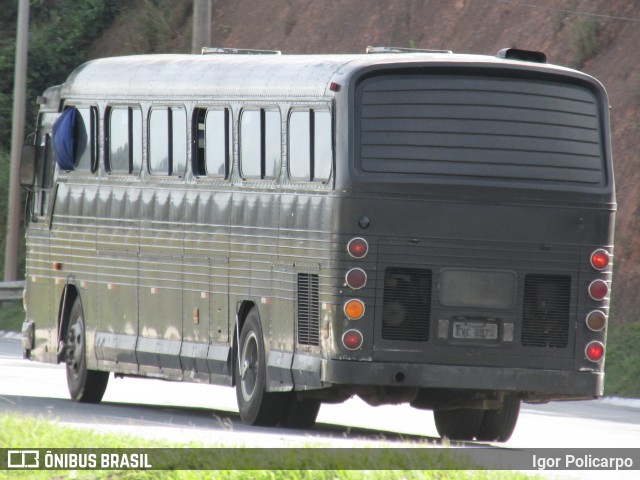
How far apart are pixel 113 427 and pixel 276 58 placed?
3.85m

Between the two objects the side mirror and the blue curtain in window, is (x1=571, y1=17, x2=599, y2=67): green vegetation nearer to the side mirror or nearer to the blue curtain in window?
the side mirror

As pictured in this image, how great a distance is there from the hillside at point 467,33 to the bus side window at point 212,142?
10.1 m

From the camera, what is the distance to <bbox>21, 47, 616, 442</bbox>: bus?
14.4m

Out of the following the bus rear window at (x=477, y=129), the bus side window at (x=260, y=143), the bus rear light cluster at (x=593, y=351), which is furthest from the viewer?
the bus side window at (x=260, y=143)

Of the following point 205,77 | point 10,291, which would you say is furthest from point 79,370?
point 10,291

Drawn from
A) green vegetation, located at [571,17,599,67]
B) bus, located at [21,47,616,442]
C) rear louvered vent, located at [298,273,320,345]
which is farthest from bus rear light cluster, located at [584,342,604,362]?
green vegetation, located at [571,17,599,67]

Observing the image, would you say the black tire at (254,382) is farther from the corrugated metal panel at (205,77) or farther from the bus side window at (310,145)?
the corrugated metal panel at (205,77)

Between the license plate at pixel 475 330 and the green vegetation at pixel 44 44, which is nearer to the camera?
the license plate at pixel 475 330

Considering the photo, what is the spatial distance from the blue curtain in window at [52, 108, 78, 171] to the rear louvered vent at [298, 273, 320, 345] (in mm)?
4999

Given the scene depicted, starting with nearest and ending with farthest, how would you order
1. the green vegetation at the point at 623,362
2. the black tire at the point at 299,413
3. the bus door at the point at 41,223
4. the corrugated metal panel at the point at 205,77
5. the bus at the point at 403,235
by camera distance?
the bus at the point at 403,235 < the corrugated metal panel at the point at 205,77 < the black tire at the point at 299,413 < the bus door at the point at 41,223 < the green vegetation at the point at 623,362

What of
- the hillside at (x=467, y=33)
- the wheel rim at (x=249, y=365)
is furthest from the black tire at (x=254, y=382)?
the hillside at (x=467, y=33)

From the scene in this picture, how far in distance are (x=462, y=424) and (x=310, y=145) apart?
2974 mm

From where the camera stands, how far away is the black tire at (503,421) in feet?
51.3

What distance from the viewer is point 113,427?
14.3m
